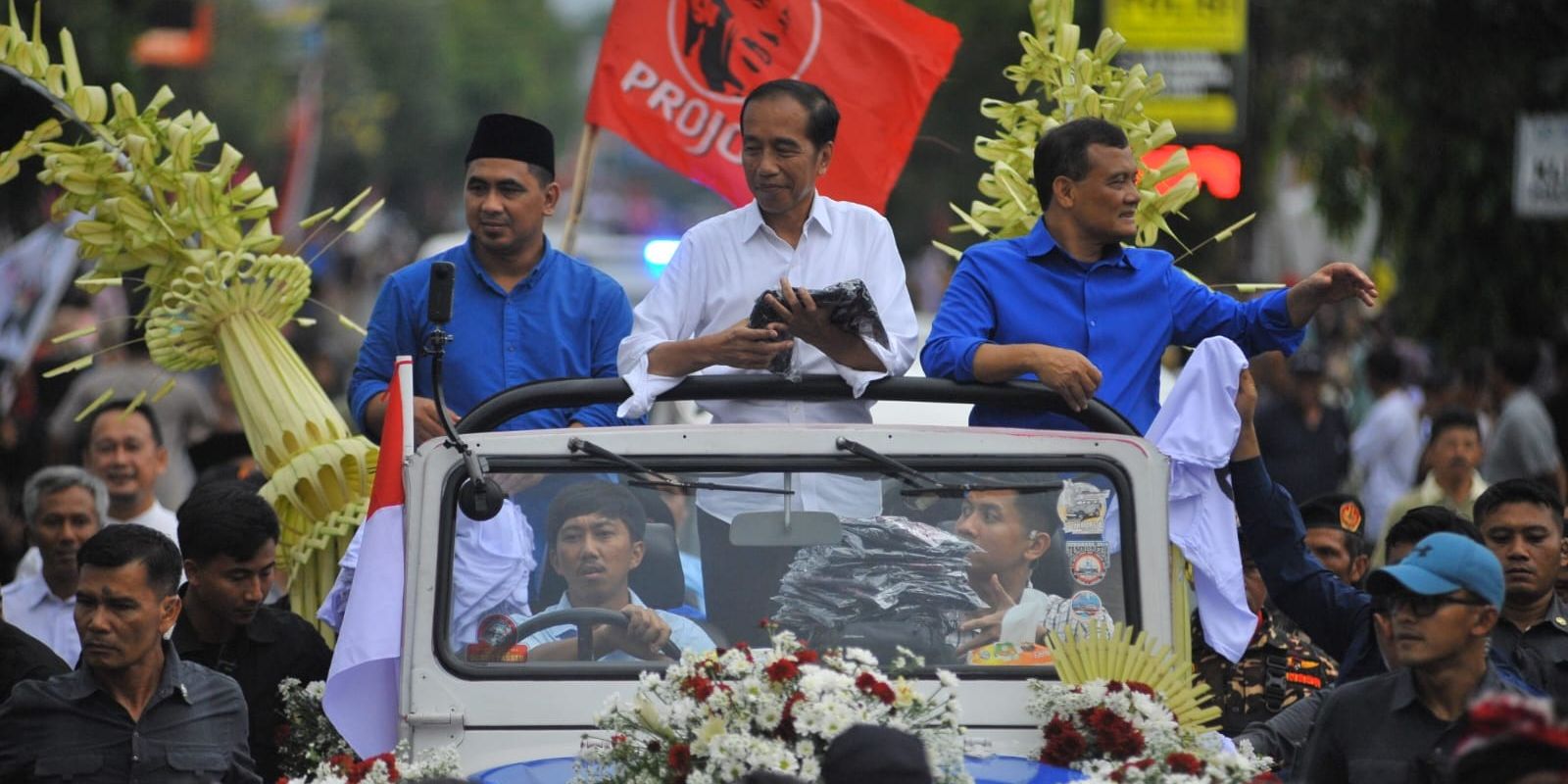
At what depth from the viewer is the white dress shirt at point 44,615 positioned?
8297 mm

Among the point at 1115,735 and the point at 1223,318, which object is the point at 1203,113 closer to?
the point at 1223,318

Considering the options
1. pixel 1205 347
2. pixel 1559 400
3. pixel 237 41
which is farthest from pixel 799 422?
pixel 237 41

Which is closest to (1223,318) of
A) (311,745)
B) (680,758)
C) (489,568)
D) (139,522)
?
(489,568)

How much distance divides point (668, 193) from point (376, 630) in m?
95.2

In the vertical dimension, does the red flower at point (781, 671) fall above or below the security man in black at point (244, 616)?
below

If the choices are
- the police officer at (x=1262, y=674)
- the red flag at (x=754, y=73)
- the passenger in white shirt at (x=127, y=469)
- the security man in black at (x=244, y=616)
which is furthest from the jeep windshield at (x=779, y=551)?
the passenger in white shirt at (x=127, y=469)

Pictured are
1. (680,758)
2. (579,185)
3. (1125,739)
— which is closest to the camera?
(680,758)

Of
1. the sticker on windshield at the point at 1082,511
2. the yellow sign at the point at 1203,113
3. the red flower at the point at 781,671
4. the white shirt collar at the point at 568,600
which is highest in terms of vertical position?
the yellow sign at the point at 1203,113

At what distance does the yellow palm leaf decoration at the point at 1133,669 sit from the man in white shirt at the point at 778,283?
90 cm

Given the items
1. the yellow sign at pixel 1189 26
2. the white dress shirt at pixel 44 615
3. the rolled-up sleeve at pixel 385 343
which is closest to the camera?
the rolled-up sleeve at pixel 385 343

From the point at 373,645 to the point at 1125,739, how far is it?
1738 mm

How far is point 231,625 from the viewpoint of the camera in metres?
6.61

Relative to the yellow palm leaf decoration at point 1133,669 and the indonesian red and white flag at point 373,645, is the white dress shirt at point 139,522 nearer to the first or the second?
the indonesian red and white flag at point 373,645

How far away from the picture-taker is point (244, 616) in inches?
259
